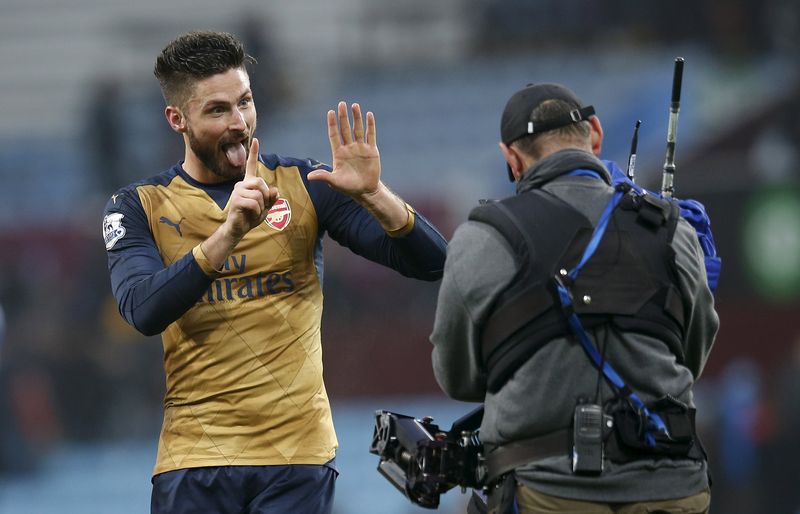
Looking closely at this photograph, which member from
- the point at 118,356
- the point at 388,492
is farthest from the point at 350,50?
the point at 388,492

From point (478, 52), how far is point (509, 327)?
46.0 feet

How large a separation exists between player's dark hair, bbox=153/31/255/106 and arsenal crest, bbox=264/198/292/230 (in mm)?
436

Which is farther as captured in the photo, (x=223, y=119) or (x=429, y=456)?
(x=223, y=119)

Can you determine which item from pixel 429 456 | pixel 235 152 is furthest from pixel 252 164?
pixel 429 456

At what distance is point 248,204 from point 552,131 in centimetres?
89

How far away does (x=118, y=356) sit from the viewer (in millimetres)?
12898

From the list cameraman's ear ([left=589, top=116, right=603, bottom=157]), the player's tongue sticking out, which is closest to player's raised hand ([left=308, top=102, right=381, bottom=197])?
the player's tongue sticking out

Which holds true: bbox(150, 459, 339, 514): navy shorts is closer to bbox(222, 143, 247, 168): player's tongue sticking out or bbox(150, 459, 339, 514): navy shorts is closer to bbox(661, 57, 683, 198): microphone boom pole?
bbox(222, 143, 247, 168): player's tongue sticking out

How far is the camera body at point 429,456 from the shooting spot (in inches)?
154

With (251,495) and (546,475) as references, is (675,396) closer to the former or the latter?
(546,475)

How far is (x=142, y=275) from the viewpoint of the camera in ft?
13.0

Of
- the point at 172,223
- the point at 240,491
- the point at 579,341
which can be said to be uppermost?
the point at 172,223

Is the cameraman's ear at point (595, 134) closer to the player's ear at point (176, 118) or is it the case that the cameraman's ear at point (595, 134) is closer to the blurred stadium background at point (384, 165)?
the player's ear at point (176, 118)

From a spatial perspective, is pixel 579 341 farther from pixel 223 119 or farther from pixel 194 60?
pixel 194 60
